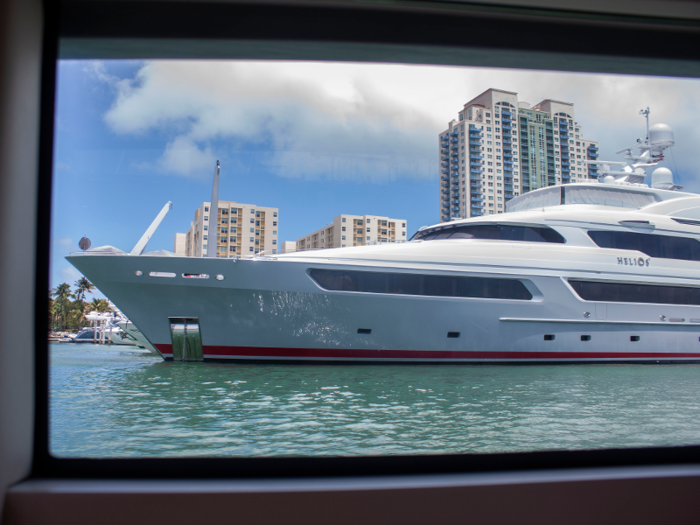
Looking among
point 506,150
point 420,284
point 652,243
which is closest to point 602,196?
point 652,243

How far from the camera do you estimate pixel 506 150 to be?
10.3 meters

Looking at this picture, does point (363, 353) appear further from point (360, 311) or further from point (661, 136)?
point (661, 136)

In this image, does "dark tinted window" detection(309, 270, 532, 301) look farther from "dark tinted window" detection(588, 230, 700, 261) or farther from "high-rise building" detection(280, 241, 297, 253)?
"dark tinted window" detection(588, 230, 700, 261)

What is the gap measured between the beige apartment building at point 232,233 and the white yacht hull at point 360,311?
13.1 inches

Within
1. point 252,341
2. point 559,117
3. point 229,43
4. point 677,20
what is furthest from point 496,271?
point 229,43

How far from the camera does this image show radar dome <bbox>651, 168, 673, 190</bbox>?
36.7 feet

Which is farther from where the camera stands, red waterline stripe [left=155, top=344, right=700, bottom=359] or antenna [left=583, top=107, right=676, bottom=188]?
antenna [left=583, top=107, right=676, bottom=188]

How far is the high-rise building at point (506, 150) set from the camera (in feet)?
32.3

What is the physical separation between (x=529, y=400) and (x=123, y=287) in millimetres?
6166

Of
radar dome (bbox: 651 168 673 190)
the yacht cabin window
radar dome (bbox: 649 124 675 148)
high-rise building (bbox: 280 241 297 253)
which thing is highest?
radar dome (bbox: 649 124 675 148)

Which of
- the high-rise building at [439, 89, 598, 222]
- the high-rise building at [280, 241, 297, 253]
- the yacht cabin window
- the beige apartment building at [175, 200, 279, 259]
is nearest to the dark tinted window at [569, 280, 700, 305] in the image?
the yacht cabin window

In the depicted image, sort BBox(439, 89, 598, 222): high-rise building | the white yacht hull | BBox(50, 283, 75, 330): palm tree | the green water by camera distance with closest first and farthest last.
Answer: BBox(50, 283, 75, 330): palm tree, the green water, the white yacht hull, BBox(439, 89, 598, 222): high-rise building

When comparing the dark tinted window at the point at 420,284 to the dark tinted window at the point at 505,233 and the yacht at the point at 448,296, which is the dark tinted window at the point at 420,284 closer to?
the yacht at the point at 448,296

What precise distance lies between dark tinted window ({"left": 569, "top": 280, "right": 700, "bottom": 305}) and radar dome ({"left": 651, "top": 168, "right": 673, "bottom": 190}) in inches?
147
